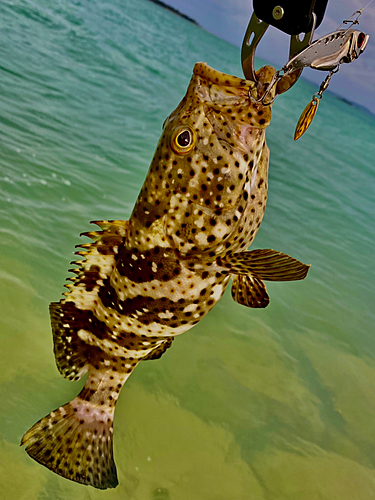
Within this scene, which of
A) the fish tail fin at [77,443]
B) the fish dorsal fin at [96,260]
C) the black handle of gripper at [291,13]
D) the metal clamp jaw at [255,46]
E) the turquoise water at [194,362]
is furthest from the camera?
the turquoise water at [194,362]

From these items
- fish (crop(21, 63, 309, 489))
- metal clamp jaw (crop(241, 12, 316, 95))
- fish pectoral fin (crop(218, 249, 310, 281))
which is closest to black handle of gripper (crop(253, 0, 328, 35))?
metal clamp jaw (crop(241, 12, 316, 95))

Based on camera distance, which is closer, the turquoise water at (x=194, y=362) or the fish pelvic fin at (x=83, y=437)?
the fish pelvic fin at (x=83, y=437)

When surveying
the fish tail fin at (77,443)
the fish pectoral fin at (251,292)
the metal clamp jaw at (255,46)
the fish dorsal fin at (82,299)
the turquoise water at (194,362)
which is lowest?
the turquoise water at (194,362)

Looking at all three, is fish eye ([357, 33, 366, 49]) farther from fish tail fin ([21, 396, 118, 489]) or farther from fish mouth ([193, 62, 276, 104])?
fish tail fin ([21, 396, 118, 489])

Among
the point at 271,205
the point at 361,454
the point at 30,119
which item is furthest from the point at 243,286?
the point at 271,205

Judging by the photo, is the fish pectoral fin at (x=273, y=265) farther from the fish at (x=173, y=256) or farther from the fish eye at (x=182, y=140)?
the fish eye at (x=182, y=140)

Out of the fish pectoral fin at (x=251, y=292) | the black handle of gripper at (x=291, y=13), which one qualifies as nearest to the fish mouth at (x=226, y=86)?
the black handle of gripper at (x=291, y=13)

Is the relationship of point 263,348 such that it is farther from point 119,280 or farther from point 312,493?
point 119,280
